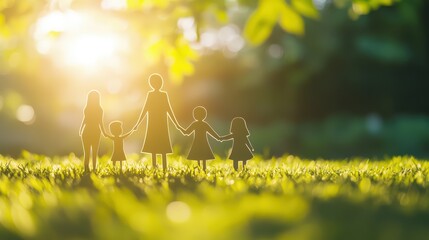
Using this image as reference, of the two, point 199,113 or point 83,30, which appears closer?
point 199,113

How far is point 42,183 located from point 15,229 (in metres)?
2.32

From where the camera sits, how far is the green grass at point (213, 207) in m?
2.98

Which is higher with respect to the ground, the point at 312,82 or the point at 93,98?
the point at 312,82

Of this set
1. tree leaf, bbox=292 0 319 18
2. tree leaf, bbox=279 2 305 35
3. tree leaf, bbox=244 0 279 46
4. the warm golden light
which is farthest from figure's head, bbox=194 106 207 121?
the warm golden light

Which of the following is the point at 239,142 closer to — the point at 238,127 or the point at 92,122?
the point at 238,127

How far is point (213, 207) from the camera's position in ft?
11.6

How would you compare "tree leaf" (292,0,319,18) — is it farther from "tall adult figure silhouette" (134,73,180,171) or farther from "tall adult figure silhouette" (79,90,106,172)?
"tall adult figure silhouette" (79,90,106,172)

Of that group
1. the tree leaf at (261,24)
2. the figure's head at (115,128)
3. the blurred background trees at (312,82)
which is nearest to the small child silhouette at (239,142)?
the tree leaf at (261,24)

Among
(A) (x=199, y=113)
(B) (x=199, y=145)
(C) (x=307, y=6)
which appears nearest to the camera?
(C) (x=307, y=6)

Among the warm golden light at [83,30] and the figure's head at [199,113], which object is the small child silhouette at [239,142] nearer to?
the figure's head at [199,113]

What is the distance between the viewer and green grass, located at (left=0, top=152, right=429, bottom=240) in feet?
9.79

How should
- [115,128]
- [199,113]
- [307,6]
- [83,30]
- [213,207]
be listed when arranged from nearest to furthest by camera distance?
[213,207] → [307,6] → [199,113] → [115,128] → [83,30]

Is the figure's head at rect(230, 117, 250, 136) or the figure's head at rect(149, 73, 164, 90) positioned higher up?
the figure's head at rect(149, 73, 164, 90)

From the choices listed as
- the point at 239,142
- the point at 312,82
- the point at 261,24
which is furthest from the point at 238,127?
the point at 312,82
